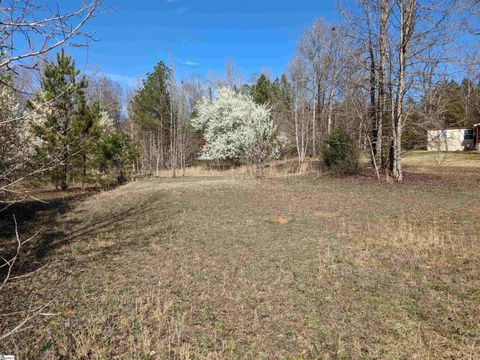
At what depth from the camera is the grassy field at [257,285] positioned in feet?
9.32

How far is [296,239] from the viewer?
594 centimetres

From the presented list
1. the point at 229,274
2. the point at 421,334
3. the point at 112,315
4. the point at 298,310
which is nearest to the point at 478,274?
the point at 421,334

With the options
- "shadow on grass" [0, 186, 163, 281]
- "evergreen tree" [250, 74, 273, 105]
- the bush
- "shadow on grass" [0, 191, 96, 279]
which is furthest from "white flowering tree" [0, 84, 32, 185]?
"evergreen tree" [250, 74, 273, 105]

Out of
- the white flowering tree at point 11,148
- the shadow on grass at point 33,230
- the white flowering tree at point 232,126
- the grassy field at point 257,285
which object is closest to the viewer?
the white flowering tree at point 11,148

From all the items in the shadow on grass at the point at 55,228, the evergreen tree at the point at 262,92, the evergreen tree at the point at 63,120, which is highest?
the evergreen tree at the point at 262,92

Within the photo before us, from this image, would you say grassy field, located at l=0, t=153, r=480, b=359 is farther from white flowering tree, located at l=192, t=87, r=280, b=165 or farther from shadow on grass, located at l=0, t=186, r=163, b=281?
white flowering tree, located at l=192, t=87, r=280, b=165

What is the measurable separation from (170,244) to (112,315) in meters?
2.55

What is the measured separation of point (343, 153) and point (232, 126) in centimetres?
1136

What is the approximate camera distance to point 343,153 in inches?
548

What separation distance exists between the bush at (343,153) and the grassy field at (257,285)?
534 cm

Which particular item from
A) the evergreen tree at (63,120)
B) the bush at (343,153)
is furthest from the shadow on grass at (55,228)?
the bush at (343,153)

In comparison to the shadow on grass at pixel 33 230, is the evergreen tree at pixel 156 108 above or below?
above

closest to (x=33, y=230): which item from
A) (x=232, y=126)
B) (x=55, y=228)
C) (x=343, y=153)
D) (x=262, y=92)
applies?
(x=55, y=228)

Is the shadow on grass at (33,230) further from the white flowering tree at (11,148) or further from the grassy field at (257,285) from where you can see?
the white flowering tree at (11,148)
